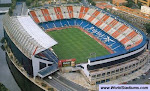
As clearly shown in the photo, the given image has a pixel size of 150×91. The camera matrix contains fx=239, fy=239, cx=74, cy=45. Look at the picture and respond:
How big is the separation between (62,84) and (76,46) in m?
32.2

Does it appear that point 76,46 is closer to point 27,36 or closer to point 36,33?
point 36,33

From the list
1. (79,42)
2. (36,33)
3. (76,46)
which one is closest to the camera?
(36,33)

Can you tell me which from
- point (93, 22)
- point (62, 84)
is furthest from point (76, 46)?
point (62, 84)

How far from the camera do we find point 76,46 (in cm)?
10938

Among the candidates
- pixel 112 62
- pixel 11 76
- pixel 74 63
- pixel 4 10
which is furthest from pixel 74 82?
pixel 4 10

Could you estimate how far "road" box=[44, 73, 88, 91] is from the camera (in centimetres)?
7825

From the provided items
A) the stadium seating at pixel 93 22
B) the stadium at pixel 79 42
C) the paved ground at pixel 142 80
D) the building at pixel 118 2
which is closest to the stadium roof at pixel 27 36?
the stadium at pixel 79 42

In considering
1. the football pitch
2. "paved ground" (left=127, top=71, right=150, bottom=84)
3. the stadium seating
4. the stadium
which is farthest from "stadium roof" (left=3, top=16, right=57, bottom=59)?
"paved ground" (left=127, top=71, right=150, bottom=84)

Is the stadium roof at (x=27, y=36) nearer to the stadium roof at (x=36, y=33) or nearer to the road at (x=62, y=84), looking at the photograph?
the stadium roof at (x=36, y=33)

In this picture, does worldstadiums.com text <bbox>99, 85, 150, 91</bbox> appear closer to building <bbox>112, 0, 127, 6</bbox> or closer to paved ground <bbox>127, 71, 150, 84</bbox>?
paved ground <bbox>127, 71, 150, 84</bbox>

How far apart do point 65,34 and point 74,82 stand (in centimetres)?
4492

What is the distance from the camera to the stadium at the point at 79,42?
82.6 meters

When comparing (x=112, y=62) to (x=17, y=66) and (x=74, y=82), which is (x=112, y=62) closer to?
(x=74, y=82)

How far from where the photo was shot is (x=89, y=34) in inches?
4798
